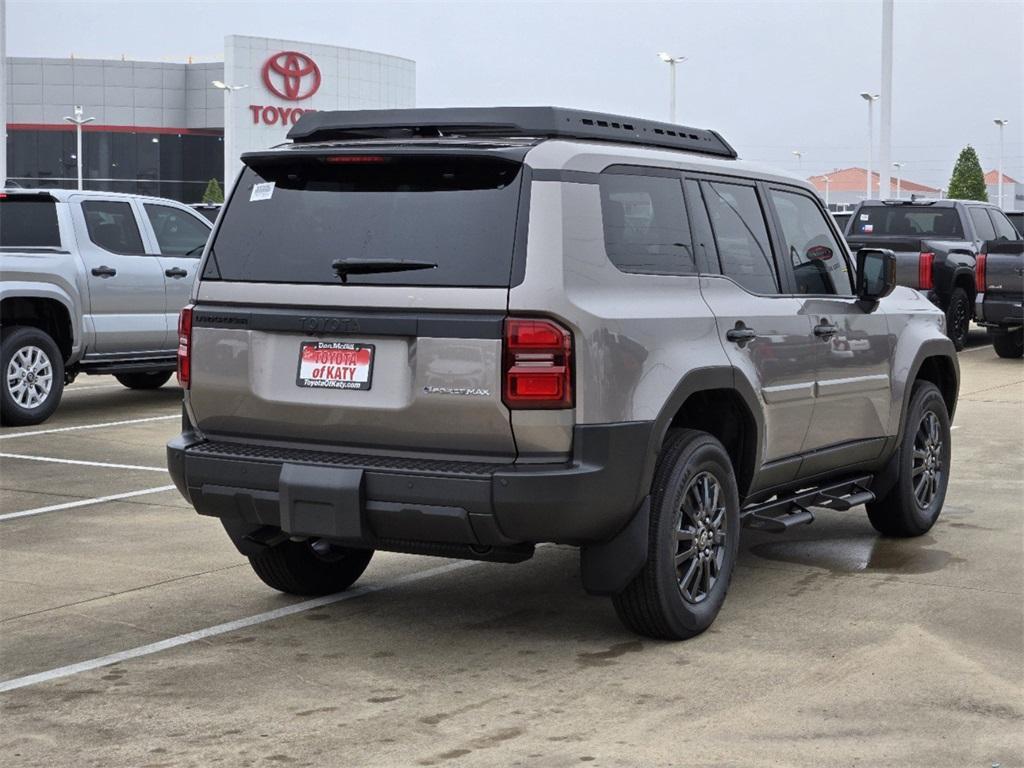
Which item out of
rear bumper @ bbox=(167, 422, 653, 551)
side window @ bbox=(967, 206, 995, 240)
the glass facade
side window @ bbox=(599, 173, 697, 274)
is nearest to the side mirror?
side window @ bbox=(599, 173, 697, 274)

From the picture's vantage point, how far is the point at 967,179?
3191 inches

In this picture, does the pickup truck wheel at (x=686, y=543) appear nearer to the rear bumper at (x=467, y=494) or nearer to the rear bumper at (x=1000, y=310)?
the rear bumper at (x=467, y=494)

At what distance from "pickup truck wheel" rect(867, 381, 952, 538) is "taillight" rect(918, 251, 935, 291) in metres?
11.3

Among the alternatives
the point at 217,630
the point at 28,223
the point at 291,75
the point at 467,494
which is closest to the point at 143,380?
the point at 28,223

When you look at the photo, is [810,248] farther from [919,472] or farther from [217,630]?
[217,630]

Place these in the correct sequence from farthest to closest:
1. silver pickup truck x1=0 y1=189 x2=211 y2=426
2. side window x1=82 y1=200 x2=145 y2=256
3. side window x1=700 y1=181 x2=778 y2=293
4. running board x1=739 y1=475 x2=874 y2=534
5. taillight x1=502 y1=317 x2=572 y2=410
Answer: side window x1=82 y1=200 x2=145 y2=256 → silver pickup truck x1=0 y1=189 x2=211 y2=426 → running board x1=739 y1=475 x2=874 y2=534 → side window x1=700 y1=181 x2=778 y2=293 → taillight x1=502 y1=317 x2=572 y2=410

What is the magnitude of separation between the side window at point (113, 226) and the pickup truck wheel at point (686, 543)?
353 inches

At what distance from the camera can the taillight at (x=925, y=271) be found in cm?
1922

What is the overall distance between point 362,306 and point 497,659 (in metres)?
1.40

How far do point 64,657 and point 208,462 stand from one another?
0.91 metres

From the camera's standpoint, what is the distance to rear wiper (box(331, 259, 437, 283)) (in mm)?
5484

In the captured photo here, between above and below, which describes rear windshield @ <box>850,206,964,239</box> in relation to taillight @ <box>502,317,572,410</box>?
above

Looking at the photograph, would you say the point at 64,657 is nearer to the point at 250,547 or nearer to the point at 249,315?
the point at 250,547

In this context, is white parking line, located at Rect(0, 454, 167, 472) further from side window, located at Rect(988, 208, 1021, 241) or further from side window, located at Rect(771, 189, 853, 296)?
side window, located at Rect(988, 208, 1021, 241)
